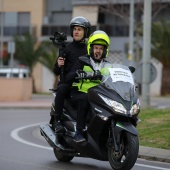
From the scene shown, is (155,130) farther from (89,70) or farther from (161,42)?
(161,42)

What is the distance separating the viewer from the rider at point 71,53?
1037cm

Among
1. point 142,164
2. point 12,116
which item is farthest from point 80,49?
point 12,116

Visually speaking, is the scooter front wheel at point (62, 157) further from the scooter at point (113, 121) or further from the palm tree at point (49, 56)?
the palm tree at point (49, 56)

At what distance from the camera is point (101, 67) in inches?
387

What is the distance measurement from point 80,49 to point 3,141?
4.36m

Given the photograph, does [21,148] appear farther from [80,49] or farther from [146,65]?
[146,65]

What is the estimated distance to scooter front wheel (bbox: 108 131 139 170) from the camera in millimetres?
8961

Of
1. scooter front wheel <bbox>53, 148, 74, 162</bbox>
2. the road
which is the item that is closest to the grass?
the road

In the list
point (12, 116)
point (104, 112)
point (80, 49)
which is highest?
point (80, 49)

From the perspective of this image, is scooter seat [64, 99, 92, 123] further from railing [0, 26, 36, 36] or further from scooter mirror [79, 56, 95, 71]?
railing [0, 26, 36, 36]

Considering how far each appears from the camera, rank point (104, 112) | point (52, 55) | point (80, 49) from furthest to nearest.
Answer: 1. point (52, 55)
2. point (80, 49)
3. point (104, 112)

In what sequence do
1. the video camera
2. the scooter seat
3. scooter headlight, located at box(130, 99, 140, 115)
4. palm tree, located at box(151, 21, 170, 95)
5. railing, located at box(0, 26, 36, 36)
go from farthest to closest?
railing, located at box(0, 26, 36, 36)
palm tree, located at box(151, 21, 170, 95)
the video camera
the scooter seat
scooter headlight, located at box(130, 99, 140, 115)

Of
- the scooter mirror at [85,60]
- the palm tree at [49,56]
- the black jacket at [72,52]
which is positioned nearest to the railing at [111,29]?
the palm tree at [49,56]

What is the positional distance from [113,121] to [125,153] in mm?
430
